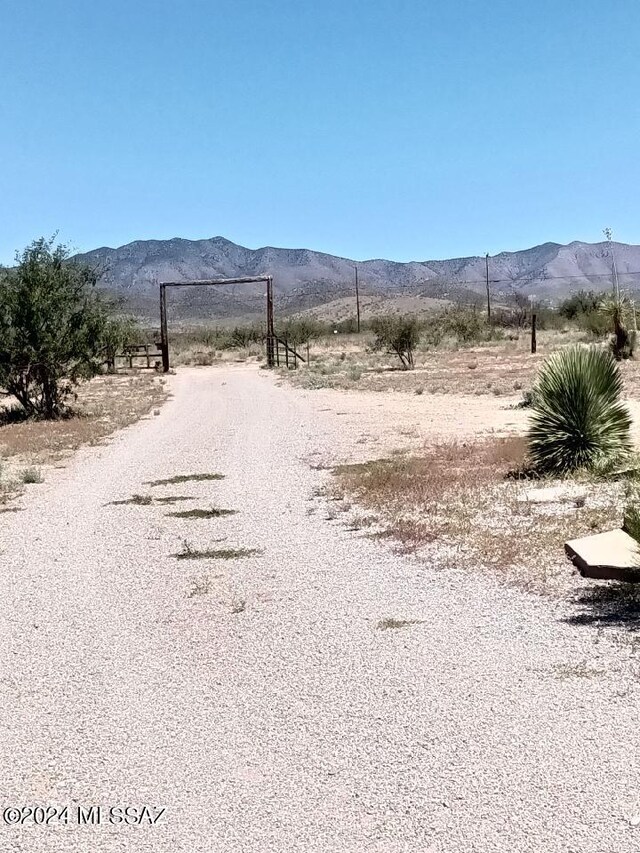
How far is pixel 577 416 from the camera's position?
13.2 metres

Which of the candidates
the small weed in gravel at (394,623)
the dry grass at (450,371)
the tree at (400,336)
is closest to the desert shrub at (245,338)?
the dry grass at (450,371)

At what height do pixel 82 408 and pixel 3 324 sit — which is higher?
pixel 3 324

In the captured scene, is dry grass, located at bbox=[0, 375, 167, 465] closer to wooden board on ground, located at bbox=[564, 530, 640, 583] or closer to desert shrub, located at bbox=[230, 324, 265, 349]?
wooden board on ground, located at bbox=[564, 530, 640, 583]

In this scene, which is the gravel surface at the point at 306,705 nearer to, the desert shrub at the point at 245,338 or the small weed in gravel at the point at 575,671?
the small weed in gravel at the point at 575,671

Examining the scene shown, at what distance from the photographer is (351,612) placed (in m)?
7.23

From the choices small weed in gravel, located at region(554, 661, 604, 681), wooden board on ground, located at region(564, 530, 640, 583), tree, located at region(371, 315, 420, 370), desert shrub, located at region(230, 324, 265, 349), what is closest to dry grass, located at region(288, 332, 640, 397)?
tree, located at region(371, 315, 420, 370)

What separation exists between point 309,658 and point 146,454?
40.3ft

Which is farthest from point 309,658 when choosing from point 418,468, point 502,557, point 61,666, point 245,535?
point 418,468

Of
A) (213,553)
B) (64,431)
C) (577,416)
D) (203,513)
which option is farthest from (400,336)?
(213,553)

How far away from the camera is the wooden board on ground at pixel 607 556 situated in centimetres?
750

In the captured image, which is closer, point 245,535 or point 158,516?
point 245,535

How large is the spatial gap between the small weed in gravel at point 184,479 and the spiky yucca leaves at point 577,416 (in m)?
4.76

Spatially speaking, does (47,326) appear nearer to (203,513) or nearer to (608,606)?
(203,513)

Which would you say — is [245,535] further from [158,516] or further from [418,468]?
[418,468]
